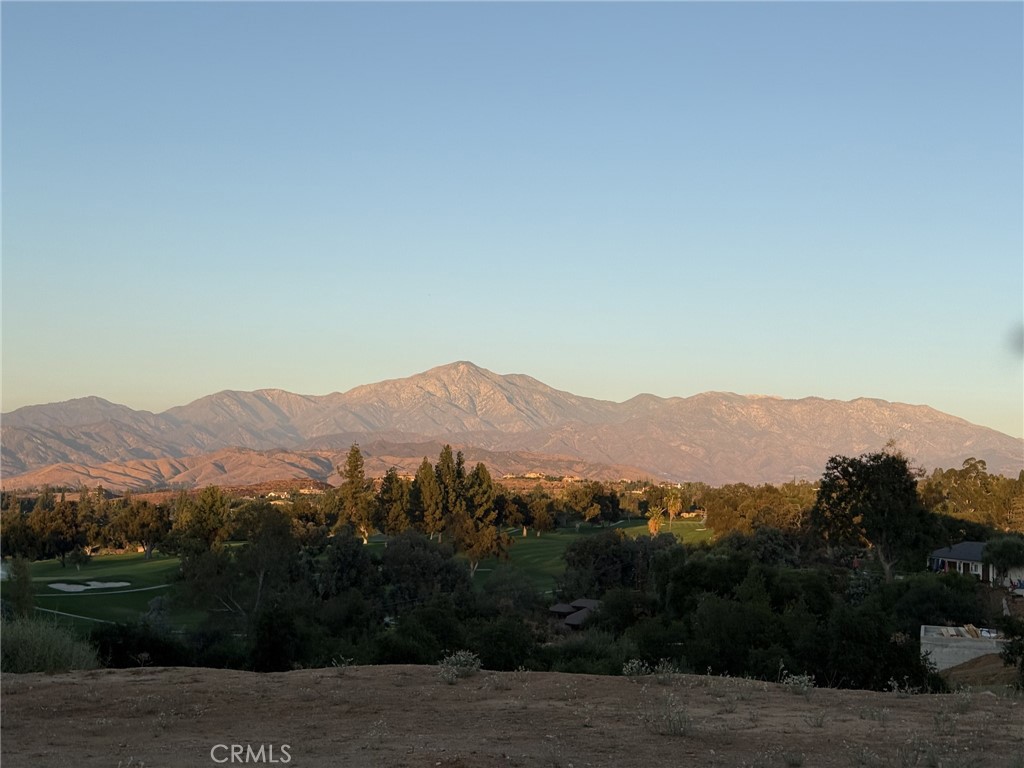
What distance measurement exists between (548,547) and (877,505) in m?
46.4

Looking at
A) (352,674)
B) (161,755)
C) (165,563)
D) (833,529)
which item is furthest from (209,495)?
(161,755)

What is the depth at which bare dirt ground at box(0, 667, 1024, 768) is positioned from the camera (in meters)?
11.6

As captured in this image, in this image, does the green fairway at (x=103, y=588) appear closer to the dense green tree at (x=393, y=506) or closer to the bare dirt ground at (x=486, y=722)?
the dense green tree at (x=393, y=506)

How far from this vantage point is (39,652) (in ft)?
69.9

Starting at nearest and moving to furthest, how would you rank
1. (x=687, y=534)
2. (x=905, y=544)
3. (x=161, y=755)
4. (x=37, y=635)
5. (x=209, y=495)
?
(x=161, y=755), (x=37, y=635), (x=905, y=544), (x=209, y=495), (x=687, y=534)

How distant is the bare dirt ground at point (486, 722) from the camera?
1164cm

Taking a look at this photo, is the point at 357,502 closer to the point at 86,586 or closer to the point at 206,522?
the point at 206,522

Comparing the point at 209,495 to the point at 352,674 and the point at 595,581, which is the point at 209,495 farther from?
the point at 352,674

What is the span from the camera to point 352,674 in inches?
713

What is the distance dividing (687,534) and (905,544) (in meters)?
47.6

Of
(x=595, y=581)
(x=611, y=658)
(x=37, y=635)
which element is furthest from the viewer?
(x=595, y=581)

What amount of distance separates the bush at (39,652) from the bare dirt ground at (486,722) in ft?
9.34

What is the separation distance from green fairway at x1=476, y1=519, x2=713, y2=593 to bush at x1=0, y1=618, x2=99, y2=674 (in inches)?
1650

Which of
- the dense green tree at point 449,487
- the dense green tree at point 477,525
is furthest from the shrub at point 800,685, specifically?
the dense green tree at point 449,487
